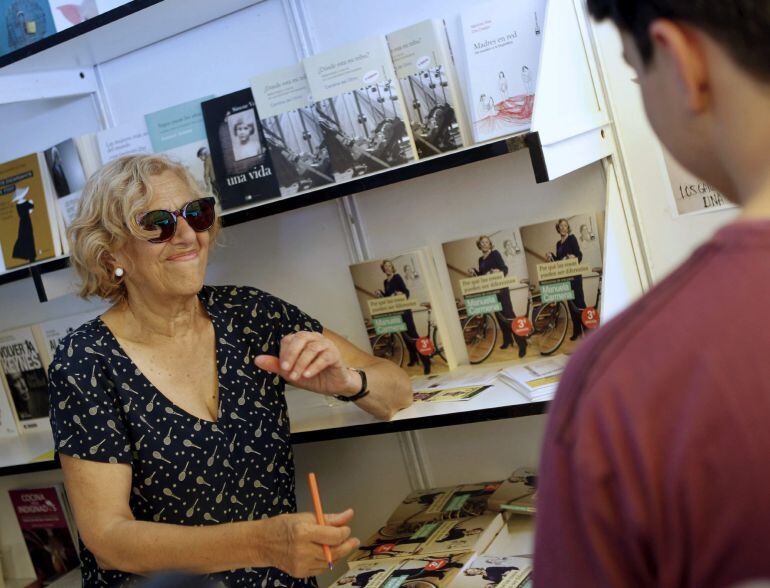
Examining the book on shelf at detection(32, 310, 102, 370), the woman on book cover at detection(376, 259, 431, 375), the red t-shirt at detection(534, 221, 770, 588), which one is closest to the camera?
the red t-shirt at detection(534, 221, 770, 588)

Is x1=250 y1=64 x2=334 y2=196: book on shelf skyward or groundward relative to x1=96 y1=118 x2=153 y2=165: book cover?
groundward

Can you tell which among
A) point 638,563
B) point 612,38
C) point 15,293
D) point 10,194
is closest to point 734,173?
point 638,563

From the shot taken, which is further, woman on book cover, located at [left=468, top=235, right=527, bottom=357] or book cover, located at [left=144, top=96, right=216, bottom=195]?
book cover, located at [left=144, top=96, right=216, bottom=195]

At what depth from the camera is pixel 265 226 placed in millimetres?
2404

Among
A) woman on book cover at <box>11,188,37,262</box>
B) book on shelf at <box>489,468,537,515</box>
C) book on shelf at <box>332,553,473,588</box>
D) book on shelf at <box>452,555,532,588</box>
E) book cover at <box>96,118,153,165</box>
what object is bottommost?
book on shelf at <box>452,555,532,588</box>

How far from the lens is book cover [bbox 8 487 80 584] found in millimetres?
2791

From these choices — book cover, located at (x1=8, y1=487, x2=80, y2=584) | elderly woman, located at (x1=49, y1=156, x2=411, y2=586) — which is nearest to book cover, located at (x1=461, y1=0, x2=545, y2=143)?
elderly woman, located at (x1=49, y1=156, x2=411, y2=586)

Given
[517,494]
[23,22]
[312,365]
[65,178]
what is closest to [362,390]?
[312,365]

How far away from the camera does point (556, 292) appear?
6.73 feet

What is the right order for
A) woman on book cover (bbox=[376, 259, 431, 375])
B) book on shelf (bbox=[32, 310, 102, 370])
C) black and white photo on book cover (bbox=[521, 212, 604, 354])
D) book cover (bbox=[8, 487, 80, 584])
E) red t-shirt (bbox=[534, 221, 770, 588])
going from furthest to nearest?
book cover (bbox=[8, 487, 80, 584])
book on shelf (bbox=[32, 310, 102, 370])
woman on book cover (bbox=[376, 259, 431, 375])
black and white photo on book cover (bbox=[521, 212, 604, 354])
red t-shirt (bbox=[534, 221, 770, 588])

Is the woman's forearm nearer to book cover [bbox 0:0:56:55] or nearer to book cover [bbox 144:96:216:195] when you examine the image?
book cover [bbox 144:96:216:195]

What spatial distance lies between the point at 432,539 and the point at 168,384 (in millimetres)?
688

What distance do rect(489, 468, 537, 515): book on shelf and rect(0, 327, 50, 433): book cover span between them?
1.52m

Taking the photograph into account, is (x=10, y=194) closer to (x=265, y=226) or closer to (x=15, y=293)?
(x=15, y=293)
